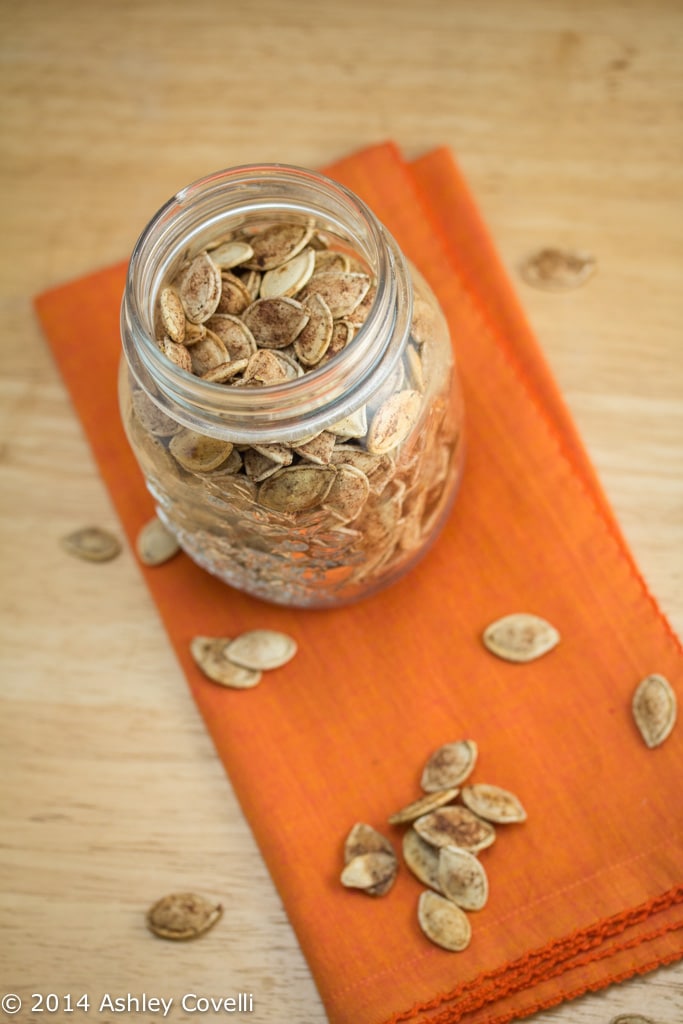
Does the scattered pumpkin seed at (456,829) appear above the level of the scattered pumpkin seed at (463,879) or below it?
above

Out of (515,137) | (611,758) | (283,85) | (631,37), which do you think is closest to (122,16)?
(283,85)

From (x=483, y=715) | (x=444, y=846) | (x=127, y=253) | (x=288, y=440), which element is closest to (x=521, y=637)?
(x=483, y=715)

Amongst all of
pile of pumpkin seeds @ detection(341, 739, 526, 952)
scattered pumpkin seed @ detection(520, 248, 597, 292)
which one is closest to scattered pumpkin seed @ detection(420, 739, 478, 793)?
pile of pumpkin seeds @ detection(341, 739, 526, 952)

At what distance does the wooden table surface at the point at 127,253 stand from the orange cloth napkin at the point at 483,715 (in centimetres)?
4

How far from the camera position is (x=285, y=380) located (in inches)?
26.6

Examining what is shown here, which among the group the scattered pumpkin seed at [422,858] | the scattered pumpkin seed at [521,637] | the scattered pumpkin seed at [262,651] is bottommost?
the scattered pumpkin seed at [422,858]

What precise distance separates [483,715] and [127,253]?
24.2 inches

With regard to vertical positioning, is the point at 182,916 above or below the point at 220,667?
below

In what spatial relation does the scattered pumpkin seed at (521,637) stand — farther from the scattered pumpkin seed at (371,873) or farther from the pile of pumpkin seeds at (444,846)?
the scattered pumpkin seed at (371,873)

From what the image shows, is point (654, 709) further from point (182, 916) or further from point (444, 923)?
point (182, 916)

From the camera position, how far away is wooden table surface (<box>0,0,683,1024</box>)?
2.82 ft

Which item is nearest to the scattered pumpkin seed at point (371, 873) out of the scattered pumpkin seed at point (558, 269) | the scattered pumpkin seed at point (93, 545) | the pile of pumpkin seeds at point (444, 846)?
the pile of pumpkin seeds at point (444, 846)

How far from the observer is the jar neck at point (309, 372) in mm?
632

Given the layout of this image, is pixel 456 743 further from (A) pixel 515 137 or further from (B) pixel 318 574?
(A) pixel 515 137
